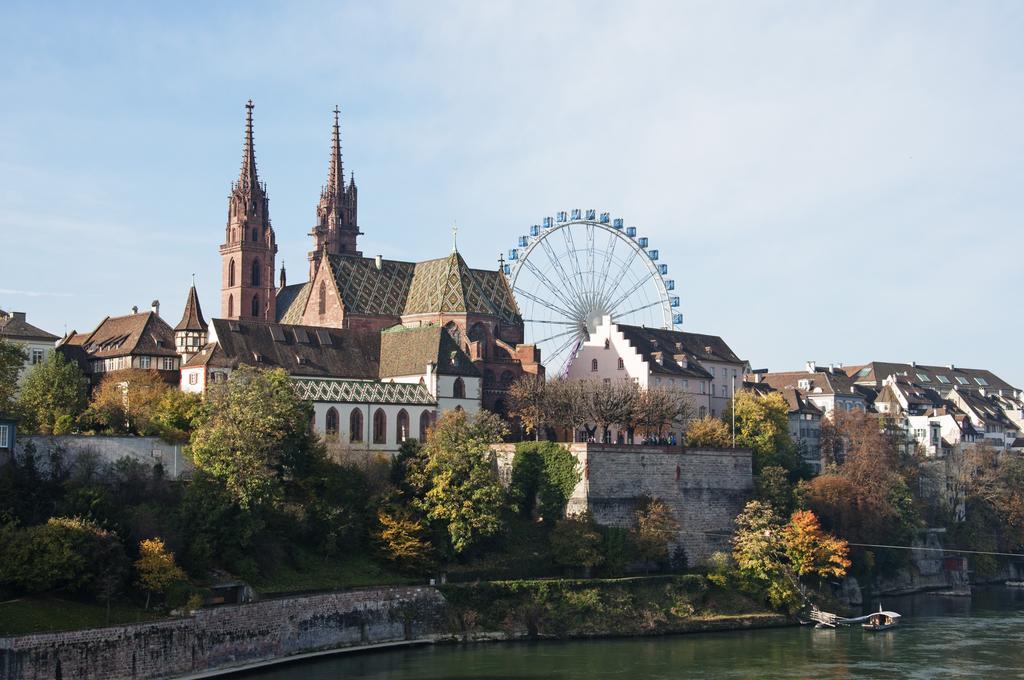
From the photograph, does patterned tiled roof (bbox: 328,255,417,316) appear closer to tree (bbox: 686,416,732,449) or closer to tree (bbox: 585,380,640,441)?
tree (bbox: 585,380,640,441)

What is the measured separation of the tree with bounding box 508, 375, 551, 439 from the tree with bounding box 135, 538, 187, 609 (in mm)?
37693

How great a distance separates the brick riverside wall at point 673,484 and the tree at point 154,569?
28.6 meters

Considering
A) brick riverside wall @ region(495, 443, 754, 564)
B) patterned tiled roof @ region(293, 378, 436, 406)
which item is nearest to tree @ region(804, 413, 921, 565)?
brick riverside wall @ region(495, 443, 754, 564)

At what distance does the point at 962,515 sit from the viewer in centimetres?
11450

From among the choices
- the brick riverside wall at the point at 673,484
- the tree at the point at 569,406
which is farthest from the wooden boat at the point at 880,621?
→ the tree at the point at 569,406

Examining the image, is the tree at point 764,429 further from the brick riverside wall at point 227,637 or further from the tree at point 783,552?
the brick riverside wall at point 227,637

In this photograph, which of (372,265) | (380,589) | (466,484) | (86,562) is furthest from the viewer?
(372,265)

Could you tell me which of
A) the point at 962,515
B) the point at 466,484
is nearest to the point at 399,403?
the point at 466,484

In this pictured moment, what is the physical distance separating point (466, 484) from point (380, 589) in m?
9.02

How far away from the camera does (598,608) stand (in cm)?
7619

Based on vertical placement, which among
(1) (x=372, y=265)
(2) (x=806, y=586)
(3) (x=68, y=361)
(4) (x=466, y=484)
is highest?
(1) (x=372, y=265)

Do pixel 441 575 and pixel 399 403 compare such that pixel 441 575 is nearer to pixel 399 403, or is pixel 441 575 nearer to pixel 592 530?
pixel 592 530

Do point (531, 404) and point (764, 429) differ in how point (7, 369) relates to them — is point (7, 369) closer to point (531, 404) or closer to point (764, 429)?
point (531, 404)

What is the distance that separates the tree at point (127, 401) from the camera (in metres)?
79.0
